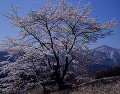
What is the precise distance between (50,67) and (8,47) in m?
2.40

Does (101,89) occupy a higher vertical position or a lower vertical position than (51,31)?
lower

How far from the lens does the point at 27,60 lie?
6.34m

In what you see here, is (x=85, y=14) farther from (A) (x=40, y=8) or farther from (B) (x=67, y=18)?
(A) (x=40, y=8)

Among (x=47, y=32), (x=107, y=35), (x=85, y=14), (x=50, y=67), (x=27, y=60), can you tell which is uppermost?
(x=85, y=14)

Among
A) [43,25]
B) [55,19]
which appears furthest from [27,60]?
[55,19]

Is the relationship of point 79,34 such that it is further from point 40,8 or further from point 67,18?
point 40,8

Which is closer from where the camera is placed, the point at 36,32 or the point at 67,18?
the point at 67,18

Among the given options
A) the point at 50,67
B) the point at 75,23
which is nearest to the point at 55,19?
the point at 75,23

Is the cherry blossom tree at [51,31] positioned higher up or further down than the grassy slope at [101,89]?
higher up

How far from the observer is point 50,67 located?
20.7ft

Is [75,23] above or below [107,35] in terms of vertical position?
above

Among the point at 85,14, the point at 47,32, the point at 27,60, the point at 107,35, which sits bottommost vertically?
the point at 27,60

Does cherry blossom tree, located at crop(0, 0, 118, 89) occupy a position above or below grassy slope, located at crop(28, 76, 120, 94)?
above

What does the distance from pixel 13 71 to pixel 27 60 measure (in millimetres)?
915
